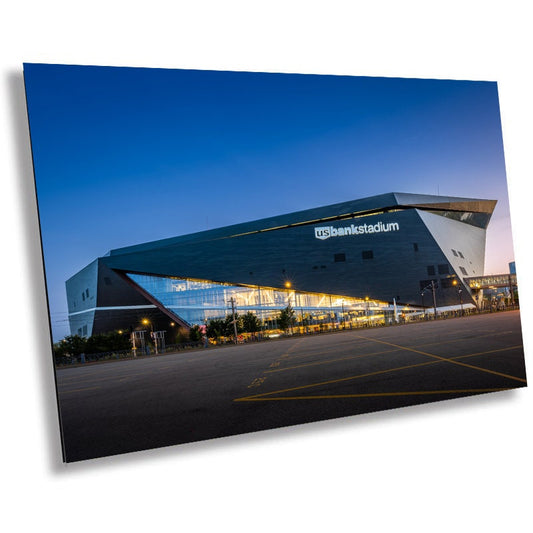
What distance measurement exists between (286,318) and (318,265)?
89 centimetres

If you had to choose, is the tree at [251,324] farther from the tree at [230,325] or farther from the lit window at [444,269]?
the lit window at [444,269]

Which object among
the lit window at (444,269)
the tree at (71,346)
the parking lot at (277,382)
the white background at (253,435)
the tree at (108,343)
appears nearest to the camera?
the white background at (253,435)

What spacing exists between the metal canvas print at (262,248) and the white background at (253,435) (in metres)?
0.16

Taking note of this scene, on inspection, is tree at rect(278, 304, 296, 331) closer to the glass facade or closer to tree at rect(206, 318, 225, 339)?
the glass facade

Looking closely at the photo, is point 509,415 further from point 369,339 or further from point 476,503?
point 369,339

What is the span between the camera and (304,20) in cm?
499

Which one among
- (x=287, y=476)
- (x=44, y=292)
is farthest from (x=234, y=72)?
(x=287, y=476)

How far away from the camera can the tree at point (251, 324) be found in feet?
20.1

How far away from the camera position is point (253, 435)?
4598 millimetres

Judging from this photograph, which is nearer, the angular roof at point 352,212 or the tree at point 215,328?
the angular roof at point 352,212

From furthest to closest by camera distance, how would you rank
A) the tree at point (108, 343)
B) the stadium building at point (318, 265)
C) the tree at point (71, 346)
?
the stadium building at point (318, 265) → the tree at point (108, 343) → the tree at point (71, 346)

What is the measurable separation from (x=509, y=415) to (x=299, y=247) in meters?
3.29

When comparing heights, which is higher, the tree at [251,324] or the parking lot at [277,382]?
the tree at [251,324]

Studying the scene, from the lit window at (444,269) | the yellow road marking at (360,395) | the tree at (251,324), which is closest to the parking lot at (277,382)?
the yellow road marking at (360,395)
